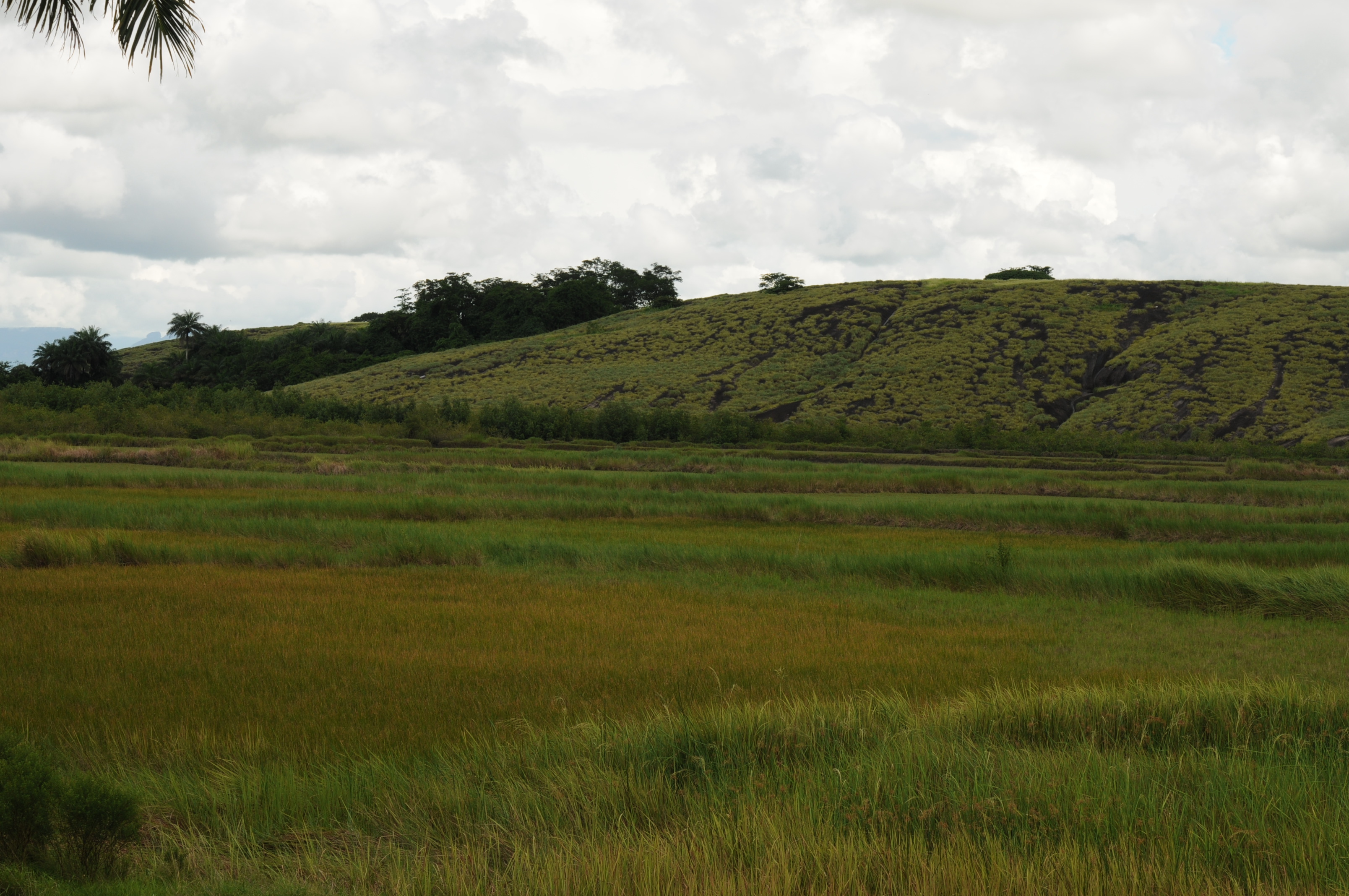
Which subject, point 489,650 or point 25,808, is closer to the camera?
point 25,808

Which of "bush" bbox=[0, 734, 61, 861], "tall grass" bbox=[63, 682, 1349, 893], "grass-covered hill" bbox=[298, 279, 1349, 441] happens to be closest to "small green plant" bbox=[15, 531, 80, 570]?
"tall grass" bbox=[63, 682, 1349, 893]

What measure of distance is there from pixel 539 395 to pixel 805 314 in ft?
92.6

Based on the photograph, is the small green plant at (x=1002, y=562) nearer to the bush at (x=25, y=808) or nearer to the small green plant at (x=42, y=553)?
the bush at (x=25, y=808)

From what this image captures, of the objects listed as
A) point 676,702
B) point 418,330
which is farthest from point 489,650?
point 418,330

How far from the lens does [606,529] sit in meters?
21.5

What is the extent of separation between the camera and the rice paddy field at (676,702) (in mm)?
4926

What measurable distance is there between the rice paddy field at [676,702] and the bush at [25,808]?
0.28 metres

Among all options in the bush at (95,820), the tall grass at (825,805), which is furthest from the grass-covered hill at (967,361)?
the bush at (95,820)

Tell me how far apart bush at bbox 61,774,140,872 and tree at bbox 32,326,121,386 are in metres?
90.2

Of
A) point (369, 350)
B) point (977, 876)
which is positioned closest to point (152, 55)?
point (977, 876)

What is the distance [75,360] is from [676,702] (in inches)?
3582

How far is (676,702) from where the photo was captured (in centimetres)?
862

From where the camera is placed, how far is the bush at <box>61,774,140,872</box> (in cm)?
472

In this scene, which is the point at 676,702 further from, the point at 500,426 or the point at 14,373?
the point at 14,373
